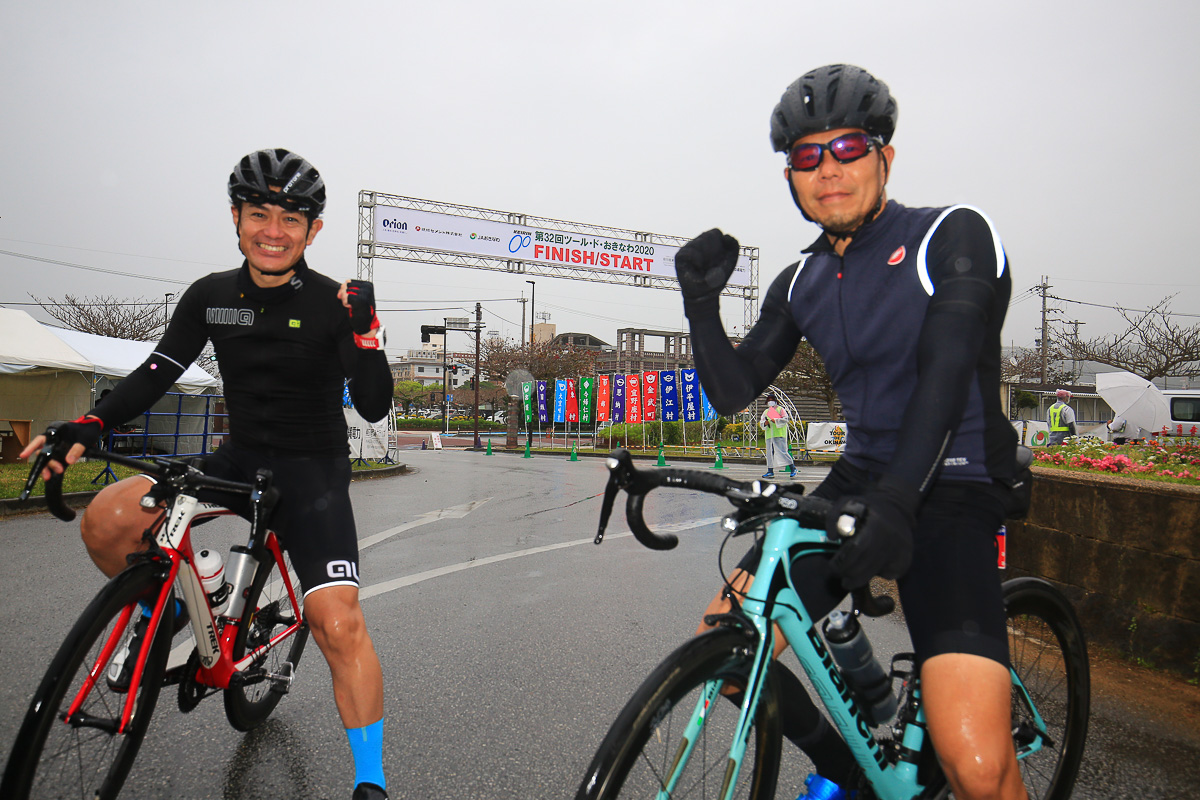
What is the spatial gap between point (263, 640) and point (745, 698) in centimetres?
200

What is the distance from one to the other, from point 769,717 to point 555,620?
10.7ft

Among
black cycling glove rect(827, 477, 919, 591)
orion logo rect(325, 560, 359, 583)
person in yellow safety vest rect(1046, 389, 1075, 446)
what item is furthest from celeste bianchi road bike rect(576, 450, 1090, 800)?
person in yellow safety vest rect(1046, 389, 1075, 446)

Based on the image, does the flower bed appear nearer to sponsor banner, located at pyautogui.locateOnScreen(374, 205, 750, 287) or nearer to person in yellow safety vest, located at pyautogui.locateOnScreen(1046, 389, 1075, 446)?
person in yellow safety vest, located at pyautogui.locateOnScreen(1046, 389, 1075, 446)

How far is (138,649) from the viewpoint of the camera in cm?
213

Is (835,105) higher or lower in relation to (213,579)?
higher

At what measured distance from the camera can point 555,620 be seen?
4.72m

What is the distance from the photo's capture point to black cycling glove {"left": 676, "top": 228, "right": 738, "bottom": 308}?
6.51ft

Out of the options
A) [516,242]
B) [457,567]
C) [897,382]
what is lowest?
[457,567]

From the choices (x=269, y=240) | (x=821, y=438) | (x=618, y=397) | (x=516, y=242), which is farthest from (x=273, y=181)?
(x=516, y=242)

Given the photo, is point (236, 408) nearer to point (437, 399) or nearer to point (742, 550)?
point (742, 550)

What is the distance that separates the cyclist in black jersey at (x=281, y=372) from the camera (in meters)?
2.40

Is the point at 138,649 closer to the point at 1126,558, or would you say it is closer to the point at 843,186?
the point at 843,186

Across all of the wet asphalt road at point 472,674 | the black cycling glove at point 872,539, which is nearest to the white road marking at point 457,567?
the wet asphalt road at point 472,674

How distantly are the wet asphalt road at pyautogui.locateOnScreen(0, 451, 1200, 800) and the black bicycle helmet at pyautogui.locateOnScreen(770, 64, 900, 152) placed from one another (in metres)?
2.16
